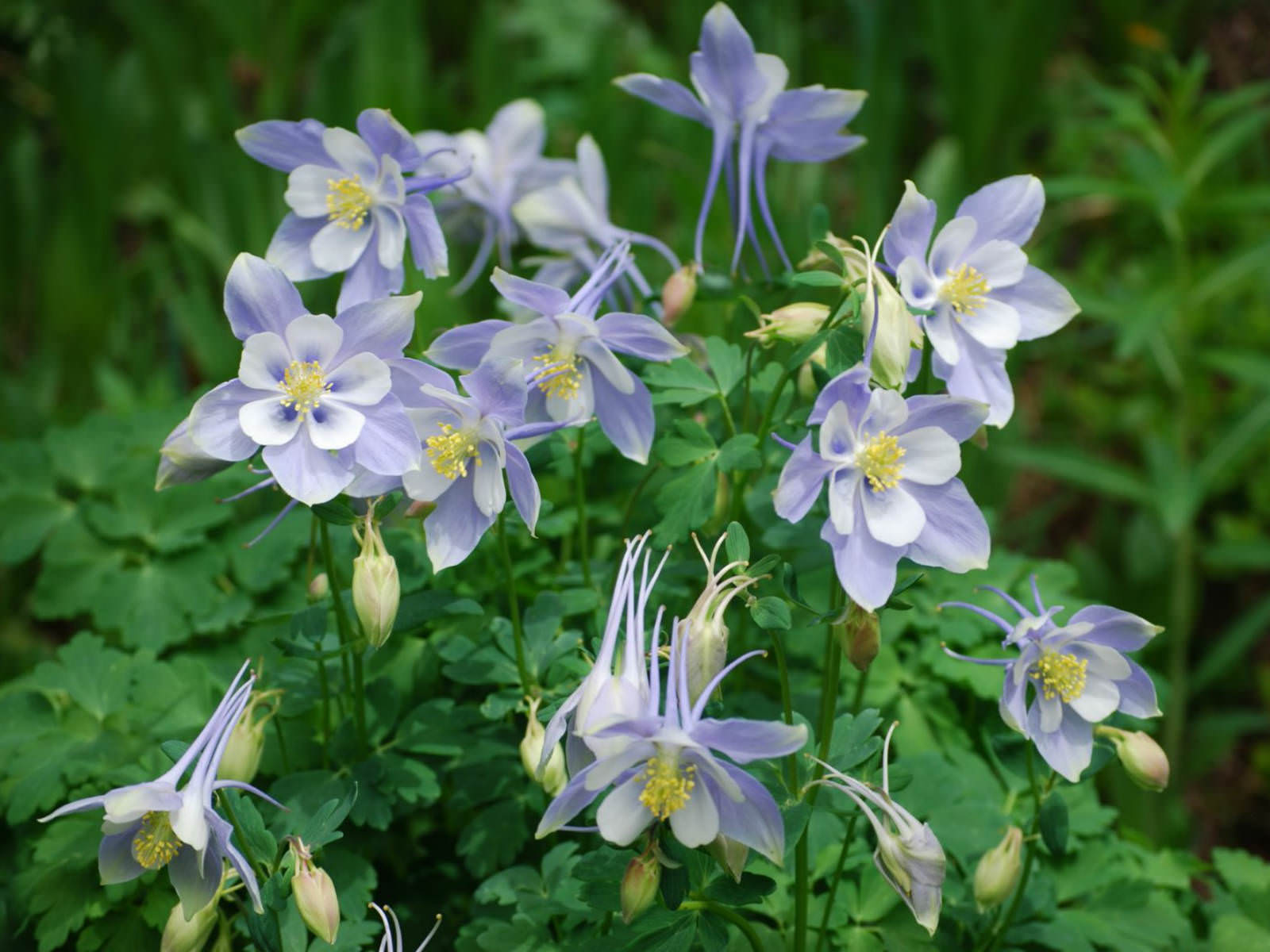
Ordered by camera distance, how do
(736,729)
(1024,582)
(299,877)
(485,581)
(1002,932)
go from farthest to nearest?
(1024,582), (485,581), (1002,932), (299,877), (736,729)

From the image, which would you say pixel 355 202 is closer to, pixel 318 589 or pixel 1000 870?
pixel 318 589

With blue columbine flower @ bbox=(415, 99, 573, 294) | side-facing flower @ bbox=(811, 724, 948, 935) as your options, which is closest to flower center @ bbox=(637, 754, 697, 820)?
side-facing flower @ bbox=(811, 724, 948, 935)

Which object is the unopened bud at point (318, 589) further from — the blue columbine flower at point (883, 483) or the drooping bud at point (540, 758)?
the blue columbine flower at point (883, 483)

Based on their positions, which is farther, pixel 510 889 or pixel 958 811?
pixel 958 811

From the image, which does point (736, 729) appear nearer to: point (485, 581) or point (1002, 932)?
point (1002, 932)

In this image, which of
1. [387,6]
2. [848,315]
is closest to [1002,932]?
[848,315]

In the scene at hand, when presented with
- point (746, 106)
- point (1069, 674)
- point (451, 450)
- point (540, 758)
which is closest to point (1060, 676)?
point (1069, 674)

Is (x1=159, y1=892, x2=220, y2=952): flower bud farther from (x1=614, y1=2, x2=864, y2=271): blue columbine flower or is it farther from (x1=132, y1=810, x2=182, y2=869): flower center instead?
(x1=614, y1=2, x2=864, y2=271): blue columbine flower
